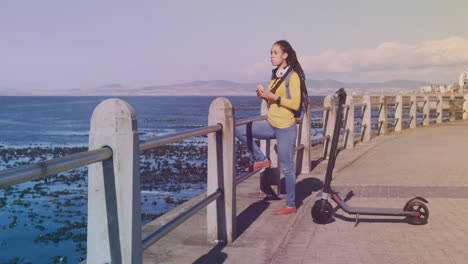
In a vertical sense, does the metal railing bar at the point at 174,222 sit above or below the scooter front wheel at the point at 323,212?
above

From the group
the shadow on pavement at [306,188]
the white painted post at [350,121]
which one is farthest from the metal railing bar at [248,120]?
the white painted post at [350,121]

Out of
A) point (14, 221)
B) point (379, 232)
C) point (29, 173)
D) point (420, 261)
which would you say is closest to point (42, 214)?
point (14, 221)

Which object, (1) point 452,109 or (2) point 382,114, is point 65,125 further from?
(2) point 382,114

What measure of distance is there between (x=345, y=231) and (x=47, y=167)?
13.5 feet

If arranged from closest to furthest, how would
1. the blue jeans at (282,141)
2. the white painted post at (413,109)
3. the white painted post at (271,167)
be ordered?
the blue jeans at (282,141)
the white painted post at (271,167)
the white painted post at (413,109)

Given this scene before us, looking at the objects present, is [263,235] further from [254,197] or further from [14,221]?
[14,221]

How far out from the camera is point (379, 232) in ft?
18.3

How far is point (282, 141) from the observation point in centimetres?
616

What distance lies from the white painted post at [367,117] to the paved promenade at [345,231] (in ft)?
20.7

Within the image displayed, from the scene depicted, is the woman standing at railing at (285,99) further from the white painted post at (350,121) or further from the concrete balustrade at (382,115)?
the concrete balustrade at (382,115)

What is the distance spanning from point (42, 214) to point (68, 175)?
5.83 meters

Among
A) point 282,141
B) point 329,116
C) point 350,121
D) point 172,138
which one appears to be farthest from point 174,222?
point 350,121

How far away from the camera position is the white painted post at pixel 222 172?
505 centimetres

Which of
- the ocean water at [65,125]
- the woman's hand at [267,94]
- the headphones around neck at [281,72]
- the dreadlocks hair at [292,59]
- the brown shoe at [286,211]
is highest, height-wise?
the dreadlocks hair at [292,59]
